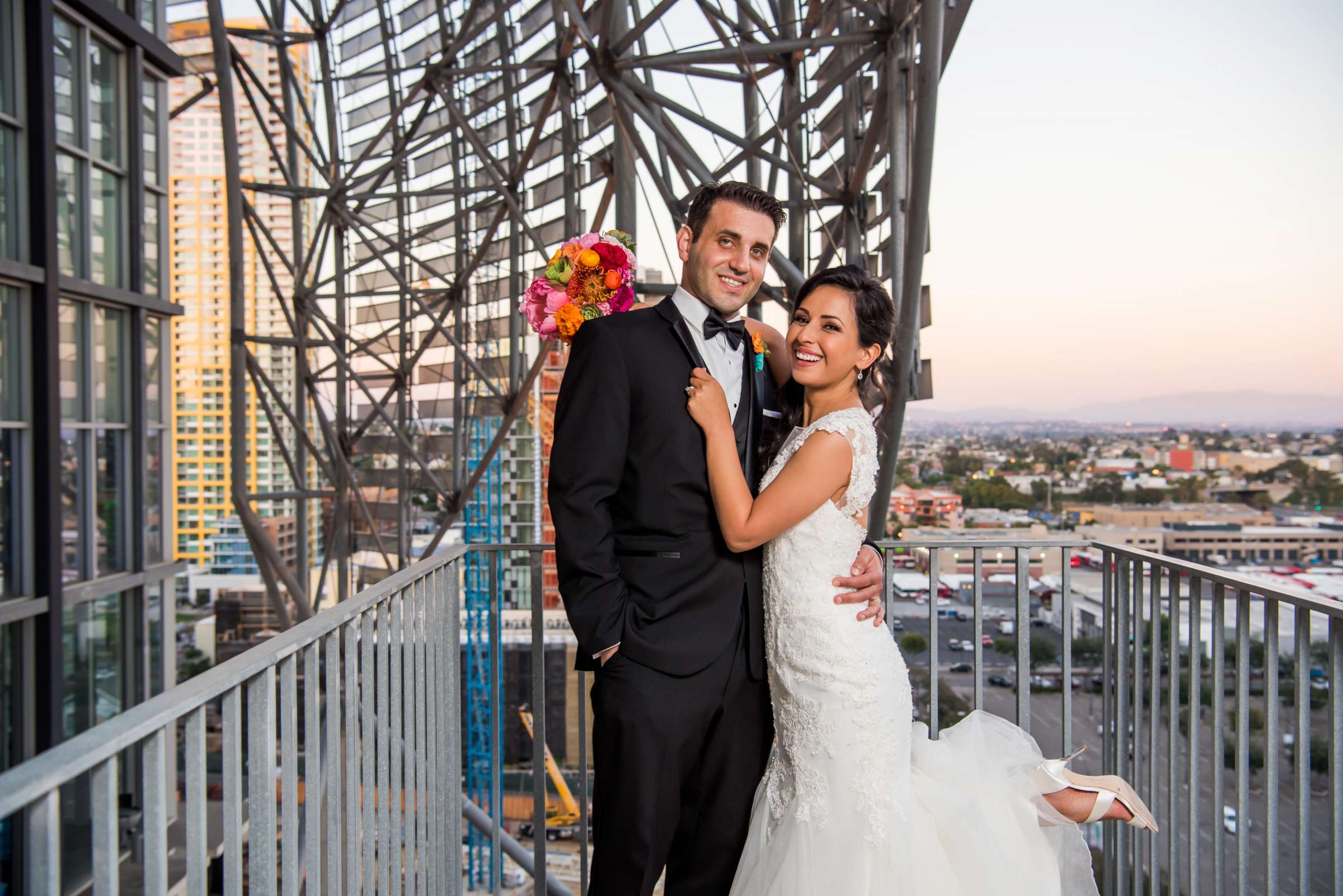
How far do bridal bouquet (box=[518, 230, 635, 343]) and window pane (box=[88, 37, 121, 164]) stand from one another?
778 cm

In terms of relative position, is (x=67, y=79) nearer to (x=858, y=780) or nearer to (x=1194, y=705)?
(x=858, y=780)

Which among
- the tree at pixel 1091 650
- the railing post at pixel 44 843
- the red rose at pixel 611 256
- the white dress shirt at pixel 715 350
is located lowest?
the tree at pixel 1091 650

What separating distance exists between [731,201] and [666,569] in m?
0.85

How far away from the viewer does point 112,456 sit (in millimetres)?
8508

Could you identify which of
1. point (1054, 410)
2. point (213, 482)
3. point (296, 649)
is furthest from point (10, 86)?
point (1054, 410)

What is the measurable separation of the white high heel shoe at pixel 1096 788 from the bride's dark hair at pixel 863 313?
3.26ft

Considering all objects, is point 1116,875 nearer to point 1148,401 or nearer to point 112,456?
point 112,456

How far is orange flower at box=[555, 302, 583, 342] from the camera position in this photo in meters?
2.22

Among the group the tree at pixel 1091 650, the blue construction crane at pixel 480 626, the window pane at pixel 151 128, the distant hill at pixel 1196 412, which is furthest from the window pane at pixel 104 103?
the tree at pixel 1091 650

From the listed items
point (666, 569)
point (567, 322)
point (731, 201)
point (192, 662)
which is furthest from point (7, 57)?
point (192, 662)

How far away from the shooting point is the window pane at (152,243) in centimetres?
911

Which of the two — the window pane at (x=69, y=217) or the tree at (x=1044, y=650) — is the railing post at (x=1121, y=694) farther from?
the window pane at (x=69, y=217)

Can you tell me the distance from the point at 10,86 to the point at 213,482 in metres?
15.3

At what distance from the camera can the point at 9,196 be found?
6.89 meters
